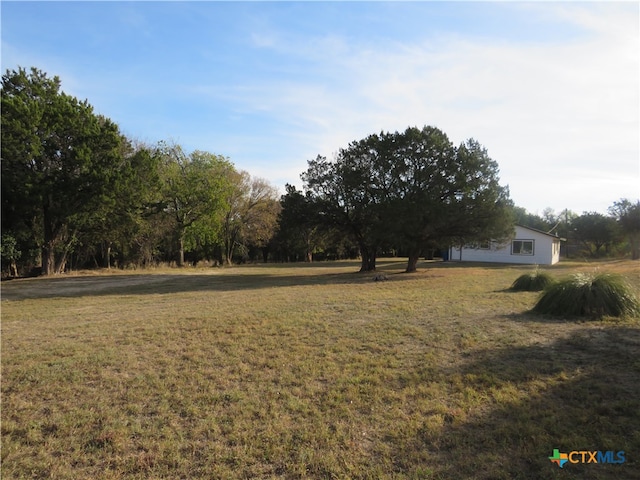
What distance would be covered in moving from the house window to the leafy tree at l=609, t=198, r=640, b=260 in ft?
25.9

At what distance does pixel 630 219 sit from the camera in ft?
99.1

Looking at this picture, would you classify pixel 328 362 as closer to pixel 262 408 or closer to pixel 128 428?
pixel 262 408

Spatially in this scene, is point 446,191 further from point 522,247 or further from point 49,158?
point 49,158

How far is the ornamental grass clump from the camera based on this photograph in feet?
23.6

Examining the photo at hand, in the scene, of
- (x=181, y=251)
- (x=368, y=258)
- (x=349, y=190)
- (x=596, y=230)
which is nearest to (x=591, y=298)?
(x=349, y=190)

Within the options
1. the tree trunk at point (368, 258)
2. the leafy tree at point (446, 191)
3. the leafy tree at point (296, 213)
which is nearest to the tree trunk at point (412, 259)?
the leafy tree at point (446, 191)

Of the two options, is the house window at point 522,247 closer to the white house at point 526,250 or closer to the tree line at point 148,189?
the white house at point 526,250

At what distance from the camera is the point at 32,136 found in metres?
16.1

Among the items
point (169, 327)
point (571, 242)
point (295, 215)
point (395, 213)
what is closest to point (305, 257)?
point (295, 215)

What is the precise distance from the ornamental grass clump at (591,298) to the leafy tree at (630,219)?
96.3 feet

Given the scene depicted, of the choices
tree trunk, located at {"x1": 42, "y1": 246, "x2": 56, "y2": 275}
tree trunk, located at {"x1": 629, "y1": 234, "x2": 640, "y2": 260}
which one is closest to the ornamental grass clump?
tree trunk, located at {"x1": 42, "y1": 246, "x2": 56, "y2": 275}

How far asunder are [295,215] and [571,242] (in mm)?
42234

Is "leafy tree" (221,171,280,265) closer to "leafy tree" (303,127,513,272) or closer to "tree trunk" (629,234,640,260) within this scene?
"leafy tree" (303,127,513,272)

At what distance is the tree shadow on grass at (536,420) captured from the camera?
8.47 ft
